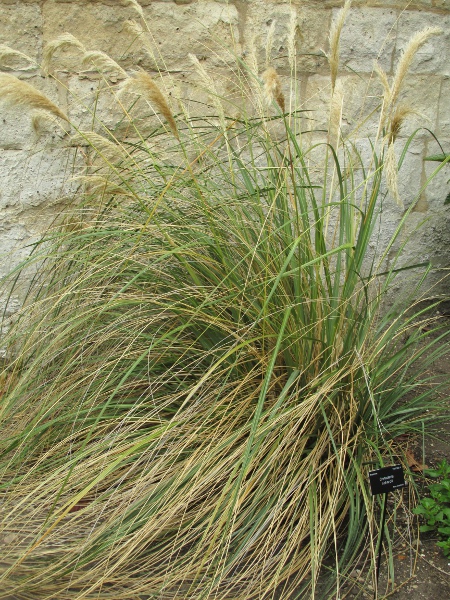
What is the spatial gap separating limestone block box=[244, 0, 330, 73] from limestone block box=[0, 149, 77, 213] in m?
0.96

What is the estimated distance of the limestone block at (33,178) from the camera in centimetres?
300

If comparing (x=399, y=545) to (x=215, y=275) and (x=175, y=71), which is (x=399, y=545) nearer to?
(x=215, y=275)

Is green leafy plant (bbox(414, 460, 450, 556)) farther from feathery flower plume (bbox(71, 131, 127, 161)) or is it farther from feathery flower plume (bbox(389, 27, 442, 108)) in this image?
feathery flower plume (bbox(71, 131, 127, 161))

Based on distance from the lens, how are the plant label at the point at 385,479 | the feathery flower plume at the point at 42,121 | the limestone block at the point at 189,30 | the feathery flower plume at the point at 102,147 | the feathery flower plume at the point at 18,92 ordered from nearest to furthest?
the plant label at the point at 385,479 < the feathery flower plume at the point at 18,92 < the feathery flower plume at the point at 102,147 < the feathery flower plume at the point at 42,121 < the limestone block at the point at 189,30

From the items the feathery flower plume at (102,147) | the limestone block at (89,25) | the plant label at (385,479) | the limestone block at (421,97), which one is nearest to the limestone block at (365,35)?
the limestone block at (421,97)

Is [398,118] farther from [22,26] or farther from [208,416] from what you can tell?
[22,26]

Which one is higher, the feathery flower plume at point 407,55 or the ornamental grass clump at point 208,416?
the feathery flower plume at point 407,55

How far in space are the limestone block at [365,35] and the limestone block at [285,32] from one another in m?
0.10

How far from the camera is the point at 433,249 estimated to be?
3.40 metres

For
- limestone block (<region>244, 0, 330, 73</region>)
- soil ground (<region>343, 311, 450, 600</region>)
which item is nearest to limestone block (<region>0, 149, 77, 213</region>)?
limestone block (<region>244, 0, 330, 73</region>)

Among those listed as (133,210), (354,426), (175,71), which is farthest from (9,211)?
(354,426)

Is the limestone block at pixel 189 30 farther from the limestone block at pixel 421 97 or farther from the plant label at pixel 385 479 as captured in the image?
the plant label at pixel 385 479

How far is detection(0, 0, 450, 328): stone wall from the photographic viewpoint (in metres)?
2.93

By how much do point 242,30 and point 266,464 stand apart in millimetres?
1937
